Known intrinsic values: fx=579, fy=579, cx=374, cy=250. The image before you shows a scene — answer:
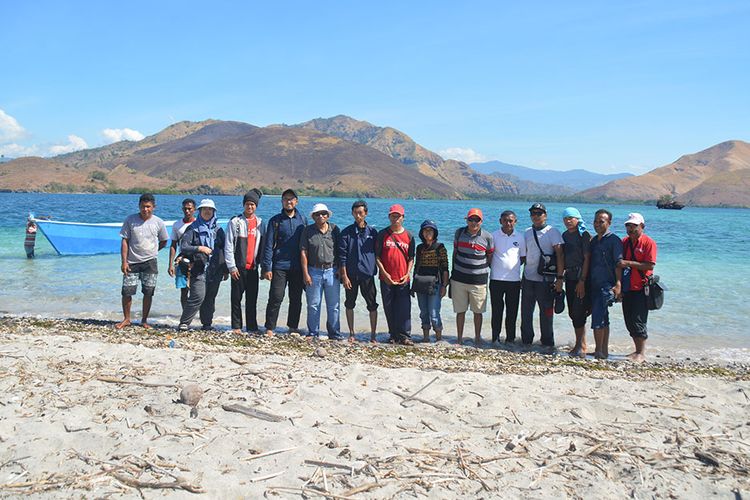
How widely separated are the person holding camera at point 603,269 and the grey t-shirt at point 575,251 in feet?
0.33

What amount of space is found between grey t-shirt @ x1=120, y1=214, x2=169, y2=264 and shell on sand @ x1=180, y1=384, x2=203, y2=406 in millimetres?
3831

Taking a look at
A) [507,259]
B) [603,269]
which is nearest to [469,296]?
[507,259]

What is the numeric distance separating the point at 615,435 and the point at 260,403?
2.70m

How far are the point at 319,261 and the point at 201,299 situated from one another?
6.05 ft

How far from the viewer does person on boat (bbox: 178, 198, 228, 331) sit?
25.7 ft

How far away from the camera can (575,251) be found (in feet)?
25.0

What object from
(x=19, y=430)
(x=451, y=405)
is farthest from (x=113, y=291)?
(x=451, y=405)

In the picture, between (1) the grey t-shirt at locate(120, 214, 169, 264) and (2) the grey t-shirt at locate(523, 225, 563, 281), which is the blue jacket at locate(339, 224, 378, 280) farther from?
(1) the grey t-shirt at locate(120, 214, 169, 264)

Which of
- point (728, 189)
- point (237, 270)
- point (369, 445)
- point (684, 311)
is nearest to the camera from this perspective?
point (369, 445)

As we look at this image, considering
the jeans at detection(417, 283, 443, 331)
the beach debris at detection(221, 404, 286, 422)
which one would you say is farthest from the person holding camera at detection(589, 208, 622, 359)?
the beach debris at detection(221, 404, 286, 422)

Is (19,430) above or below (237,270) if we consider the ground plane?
below

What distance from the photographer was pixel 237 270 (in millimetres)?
7848

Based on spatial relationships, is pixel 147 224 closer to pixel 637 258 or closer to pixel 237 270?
pixel 237 270

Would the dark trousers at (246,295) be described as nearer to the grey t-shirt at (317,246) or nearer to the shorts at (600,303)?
the grey t-shirt at (317,246)
